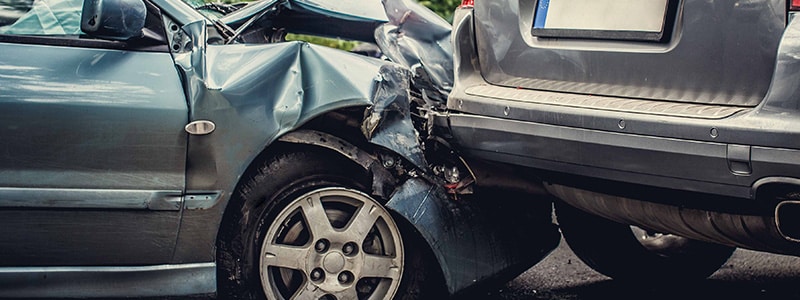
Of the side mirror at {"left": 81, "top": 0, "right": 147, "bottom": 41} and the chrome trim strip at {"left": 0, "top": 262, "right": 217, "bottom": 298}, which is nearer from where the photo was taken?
the side mirror at {"left": 81, "top": 0, "right": 147, "bottom": 41}

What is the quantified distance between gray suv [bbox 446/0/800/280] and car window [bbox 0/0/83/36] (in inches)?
55.0

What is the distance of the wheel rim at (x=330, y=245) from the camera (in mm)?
4297

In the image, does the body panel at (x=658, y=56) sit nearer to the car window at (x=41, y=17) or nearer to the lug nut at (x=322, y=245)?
the lug nut at (x=322, y=245)

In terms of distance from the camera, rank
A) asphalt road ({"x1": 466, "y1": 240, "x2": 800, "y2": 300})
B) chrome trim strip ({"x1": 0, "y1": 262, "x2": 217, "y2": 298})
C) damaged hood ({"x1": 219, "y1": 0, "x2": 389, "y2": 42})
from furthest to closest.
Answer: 1. asphalt road ({"x1": 466, "y1": 240, "x2": 800, "y2": 300})
2. damaged hood ({"x1": 219, "y1": 0, "x2": 389, "y2": 42})
3. chrome trim strip ({"x1": 0, "y1": 262, "x2": 217, "y2": 298})

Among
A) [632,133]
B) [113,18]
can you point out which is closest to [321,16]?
[113,18]

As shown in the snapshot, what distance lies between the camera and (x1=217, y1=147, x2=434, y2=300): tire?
14.1 ft

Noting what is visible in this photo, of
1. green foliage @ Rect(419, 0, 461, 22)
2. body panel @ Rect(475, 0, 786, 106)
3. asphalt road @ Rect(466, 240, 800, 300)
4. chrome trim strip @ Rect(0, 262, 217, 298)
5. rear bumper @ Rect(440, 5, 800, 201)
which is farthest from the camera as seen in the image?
green foliage @ Rect(419, 0, 461, 22)

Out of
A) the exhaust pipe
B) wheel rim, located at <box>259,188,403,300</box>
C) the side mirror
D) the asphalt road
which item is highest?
the exhaust pipe

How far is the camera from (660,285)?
5297mm

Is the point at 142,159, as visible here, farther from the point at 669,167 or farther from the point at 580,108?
the point at 669,167

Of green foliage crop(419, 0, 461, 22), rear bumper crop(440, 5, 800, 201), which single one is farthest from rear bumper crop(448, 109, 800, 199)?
green foliage crop(419, 0, 461, 22)

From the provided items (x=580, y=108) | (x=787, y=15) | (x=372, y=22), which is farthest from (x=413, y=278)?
(x=787, y=15)

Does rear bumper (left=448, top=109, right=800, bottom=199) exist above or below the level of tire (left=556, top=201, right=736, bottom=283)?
above

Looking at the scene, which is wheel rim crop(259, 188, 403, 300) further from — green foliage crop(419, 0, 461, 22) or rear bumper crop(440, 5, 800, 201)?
green foliage crop(419, 0, 461, 22)
